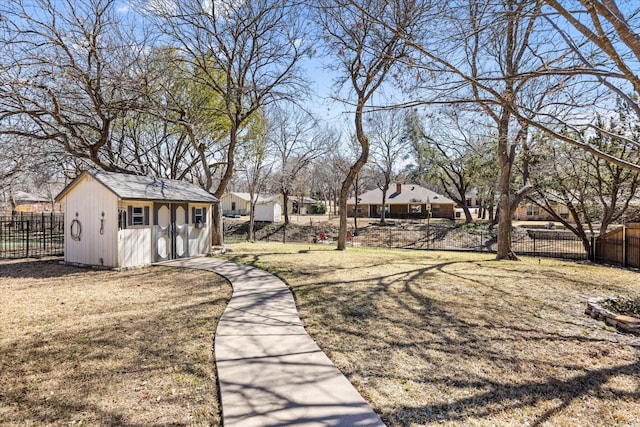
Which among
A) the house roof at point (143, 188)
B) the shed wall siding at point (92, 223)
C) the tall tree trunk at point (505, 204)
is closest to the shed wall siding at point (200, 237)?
the house roof at point (143, 188)

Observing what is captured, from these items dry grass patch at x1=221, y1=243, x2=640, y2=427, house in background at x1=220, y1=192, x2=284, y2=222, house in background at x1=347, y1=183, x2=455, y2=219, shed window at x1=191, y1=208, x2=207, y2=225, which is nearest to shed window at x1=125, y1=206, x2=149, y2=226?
shed window at x1=191, y1=208, x2=207, y2=225

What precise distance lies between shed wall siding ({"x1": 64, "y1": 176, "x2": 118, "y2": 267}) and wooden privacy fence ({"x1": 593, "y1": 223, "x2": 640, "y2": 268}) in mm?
16450

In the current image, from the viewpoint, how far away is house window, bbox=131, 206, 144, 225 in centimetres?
974

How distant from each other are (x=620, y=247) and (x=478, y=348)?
40.3 feet

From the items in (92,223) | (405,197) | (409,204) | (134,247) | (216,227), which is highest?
(405,197)

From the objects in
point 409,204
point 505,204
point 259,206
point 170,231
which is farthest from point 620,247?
point 409,204

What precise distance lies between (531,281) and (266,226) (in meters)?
25.5

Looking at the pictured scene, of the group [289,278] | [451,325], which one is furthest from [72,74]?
[451,325]

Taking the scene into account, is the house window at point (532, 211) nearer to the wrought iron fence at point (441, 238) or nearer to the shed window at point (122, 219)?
the wrought iron fence at point (441, 238)

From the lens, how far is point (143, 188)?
10.2m

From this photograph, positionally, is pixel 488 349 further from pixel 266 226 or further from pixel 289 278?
pixel 266 226

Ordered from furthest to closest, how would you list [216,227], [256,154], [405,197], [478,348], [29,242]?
1. [405,197]
2. [256,154]
3. [29,242]
4. [216,227]
5. [478,348]

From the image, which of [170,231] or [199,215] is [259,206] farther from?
[170,231]

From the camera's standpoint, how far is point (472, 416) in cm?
283
